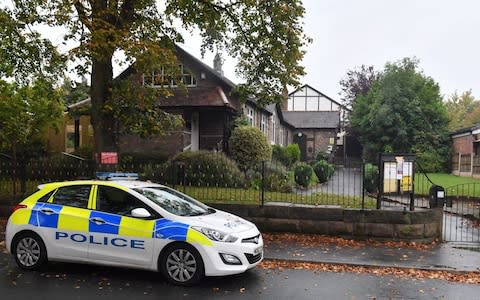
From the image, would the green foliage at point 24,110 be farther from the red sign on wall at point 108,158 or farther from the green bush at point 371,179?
the green bush at point 371,179

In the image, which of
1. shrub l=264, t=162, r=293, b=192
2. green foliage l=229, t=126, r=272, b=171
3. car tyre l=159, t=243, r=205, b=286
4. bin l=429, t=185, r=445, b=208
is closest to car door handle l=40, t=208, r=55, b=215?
car tyre l=159, t=243, r=205, b=286

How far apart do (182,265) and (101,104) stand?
21.9 ft

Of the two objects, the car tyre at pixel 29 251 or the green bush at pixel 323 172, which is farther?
the green bush at pixel 323 172

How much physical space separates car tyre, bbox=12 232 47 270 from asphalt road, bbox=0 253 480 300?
0.14 meters

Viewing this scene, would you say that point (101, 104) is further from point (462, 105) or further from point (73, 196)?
point (462, 105)

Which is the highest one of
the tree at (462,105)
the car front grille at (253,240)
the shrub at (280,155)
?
the tree at (462,105)

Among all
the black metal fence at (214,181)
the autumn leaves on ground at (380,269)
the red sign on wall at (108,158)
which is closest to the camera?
the autumn leaves on ground at (380,269)

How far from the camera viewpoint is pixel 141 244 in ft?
22.9

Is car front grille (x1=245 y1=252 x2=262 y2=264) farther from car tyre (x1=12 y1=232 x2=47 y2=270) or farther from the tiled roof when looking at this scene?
the tiled roof

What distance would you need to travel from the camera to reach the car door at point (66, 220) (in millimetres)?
7332

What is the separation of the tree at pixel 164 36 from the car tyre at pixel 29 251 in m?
4.47

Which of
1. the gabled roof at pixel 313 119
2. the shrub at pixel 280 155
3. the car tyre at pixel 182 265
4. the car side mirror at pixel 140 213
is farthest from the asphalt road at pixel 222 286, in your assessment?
the gabled roof at pixel 313 119

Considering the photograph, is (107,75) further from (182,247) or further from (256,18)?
(182,247)

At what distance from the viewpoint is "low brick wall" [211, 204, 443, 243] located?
10.3 metres
